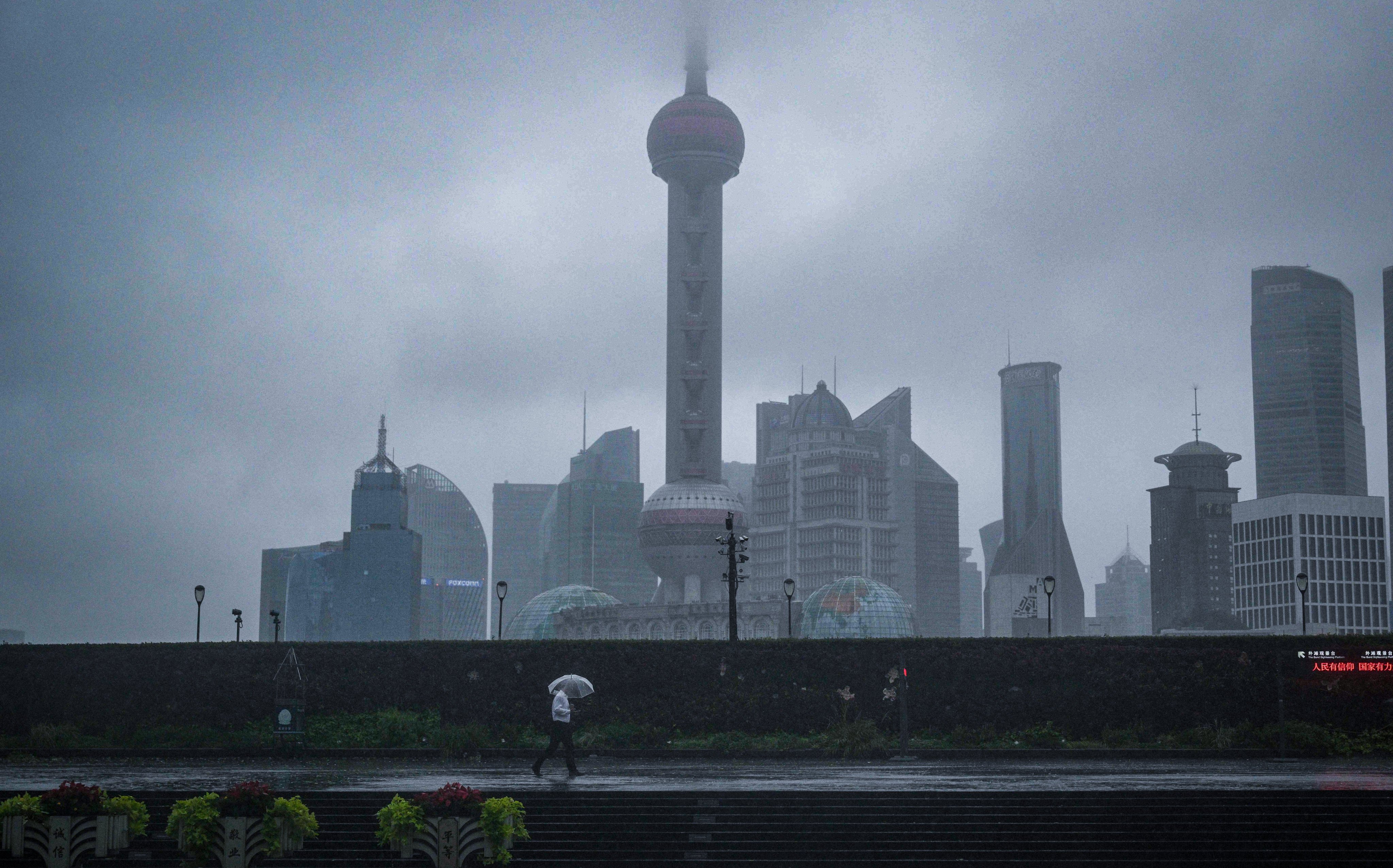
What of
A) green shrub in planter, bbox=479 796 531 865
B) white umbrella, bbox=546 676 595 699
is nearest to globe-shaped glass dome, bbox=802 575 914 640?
white umbrella, bbox=546 676 595 699

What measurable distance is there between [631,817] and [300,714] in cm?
2015

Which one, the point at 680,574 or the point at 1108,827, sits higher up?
the point at 680,574

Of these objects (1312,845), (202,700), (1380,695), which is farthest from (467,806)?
(1380,695)

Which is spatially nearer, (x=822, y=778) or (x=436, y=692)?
(x=822, y=778)

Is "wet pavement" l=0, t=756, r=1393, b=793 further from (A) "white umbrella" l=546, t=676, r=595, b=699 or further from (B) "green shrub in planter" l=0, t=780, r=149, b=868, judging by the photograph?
(B) "green shrub in planter" l=0, t=780, r=149, b=868

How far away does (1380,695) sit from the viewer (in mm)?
42281

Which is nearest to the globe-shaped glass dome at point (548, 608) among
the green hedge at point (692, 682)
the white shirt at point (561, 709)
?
the green hedge at point (692, 682)

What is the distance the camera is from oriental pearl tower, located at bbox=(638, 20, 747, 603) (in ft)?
638

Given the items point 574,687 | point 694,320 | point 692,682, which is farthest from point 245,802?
point 694,320

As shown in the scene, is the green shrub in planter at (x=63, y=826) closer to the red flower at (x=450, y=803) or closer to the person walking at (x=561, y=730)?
the red flower at (x=450, y=803)

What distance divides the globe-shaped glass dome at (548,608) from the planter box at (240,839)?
389 feet

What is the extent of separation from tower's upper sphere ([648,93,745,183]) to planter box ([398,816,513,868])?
18036cm

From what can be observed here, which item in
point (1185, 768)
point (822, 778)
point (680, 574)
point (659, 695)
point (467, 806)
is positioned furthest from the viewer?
point (680, 574)

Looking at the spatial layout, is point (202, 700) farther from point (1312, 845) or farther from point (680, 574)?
point (680, 574)
